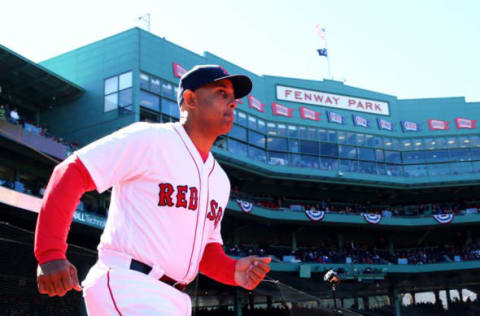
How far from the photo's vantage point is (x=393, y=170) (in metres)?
41.3

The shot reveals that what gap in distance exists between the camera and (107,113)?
2973 centimetres

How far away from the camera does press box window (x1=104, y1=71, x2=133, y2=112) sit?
1157 inches

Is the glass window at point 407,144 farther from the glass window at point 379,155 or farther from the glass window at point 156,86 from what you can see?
the glass window at point 156,86

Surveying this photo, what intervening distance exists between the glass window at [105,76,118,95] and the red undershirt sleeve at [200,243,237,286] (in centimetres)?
2802

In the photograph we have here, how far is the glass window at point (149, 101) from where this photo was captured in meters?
29.6

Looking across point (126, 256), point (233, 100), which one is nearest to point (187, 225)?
point (126, 256)

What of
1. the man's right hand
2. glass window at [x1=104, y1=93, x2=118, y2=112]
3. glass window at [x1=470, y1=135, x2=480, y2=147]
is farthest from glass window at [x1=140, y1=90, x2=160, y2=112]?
the man's right hand

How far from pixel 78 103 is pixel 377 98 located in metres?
24.5

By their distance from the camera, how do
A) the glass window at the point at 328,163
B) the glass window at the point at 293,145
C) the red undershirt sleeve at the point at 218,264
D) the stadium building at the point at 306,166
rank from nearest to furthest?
the red undershirt sleeve at the point at 218,264 → the stadium building at the point at 306,166 → the glass window at the point at 293,145 → the glass window at the point at 328,163

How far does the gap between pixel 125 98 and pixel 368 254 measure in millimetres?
21050

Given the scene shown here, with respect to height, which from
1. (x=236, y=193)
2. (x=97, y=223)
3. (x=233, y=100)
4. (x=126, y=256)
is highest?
(x=236, y=193)

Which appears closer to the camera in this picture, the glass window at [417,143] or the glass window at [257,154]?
the glass window at [257,154]

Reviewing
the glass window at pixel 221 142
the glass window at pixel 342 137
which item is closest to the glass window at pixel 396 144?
the glass window at pixel 342 137

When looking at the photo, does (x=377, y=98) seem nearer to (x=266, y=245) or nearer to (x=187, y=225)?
(x=266, y=245)
